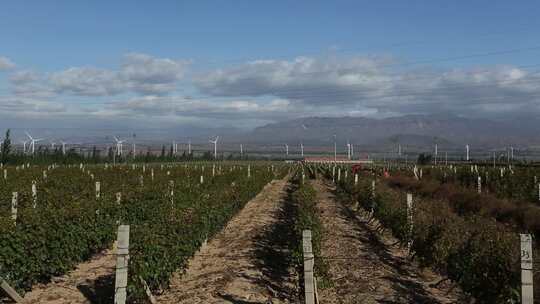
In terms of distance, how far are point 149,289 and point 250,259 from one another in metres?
4.18

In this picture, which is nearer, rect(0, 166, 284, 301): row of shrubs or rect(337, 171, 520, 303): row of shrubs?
rect(337, 171, 520, 303): row of shrubs

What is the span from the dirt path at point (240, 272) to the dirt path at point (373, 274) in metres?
0.97

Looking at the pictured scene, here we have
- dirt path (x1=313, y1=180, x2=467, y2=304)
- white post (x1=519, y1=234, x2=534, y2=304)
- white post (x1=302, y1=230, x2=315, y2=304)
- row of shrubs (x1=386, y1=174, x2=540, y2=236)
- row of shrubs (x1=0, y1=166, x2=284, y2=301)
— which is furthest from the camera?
row of shrubs (x1=386, y1=174, x2=540, y2=236)

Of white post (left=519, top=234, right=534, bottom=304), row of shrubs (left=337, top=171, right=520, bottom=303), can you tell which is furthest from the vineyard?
white post (left=519, top=234, right=534, bottom=304)

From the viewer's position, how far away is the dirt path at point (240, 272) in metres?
10.4

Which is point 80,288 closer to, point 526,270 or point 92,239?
point 92,239

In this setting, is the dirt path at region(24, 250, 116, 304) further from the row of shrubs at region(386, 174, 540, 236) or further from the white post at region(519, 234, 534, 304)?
the row of shrubs at region(386, 174, 540, 236)

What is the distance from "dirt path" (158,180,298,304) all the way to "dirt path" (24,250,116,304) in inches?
44.8

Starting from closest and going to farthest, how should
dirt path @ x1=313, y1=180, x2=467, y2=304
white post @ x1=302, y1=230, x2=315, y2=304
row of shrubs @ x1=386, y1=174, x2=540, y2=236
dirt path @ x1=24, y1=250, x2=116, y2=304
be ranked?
white post @ x1=302, y1=230, x2=315, y2=304, dirt path @ x1=24, y1=250, x2=116, y2=304, dirt path @ x1=313, y1=180, x2=467, y2=304, row of shrubs @ x1=386, y1=174, x2=540, y2=236

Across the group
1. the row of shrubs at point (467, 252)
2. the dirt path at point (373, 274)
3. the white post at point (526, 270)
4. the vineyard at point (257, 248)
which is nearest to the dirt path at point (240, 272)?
the vineyard at point (257, 248)

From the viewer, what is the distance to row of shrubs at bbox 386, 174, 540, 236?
18.3 meters

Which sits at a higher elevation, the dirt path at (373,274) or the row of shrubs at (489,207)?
the row of shrubs at (489,207)

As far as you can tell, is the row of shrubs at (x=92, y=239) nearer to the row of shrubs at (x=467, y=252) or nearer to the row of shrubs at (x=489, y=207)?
the row of shrubs at (x=467, y=252)

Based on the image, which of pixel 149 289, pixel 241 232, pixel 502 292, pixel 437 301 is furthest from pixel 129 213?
pixel 502 292
